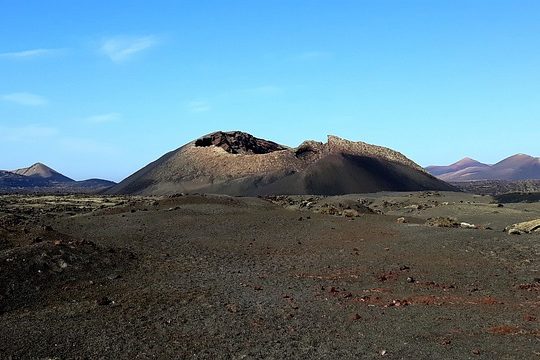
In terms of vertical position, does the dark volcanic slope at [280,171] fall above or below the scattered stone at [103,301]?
above

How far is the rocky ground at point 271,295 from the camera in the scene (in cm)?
907

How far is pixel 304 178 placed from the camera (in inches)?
2655

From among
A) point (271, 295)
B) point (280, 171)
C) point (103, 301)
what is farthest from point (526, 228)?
point (280, 171)

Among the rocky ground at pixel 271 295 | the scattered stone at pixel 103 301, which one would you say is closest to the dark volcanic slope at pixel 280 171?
the rocky ground at pixel 271 295

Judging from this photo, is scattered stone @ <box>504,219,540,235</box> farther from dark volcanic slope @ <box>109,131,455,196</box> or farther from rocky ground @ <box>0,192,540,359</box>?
dark volcanic slope @ <box>109,131,455,196</box>

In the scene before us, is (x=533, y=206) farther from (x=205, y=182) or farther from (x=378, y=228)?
(x=205, y=182)

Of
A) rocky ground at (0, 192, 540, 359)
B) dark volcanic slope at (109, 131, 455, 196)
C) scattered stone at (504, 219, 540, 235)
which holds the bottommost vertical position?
rocky ground at (0, 192, 540, 359)

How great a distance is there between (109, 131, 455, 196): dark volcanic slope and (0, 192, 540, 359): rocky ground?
4249 cm

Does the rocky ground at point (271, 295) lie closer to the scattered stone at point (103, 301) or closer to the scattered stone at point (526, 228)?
the scattered stone at point (103, 301)

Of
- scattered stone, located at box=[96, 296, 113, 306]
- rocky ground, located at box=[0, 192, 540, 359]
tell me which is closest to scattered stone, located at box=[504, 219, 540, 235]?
rocky ground, located at box=[0, 192, 540, 359]

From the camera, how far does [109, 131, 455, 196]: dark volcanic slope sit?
66.5 meters

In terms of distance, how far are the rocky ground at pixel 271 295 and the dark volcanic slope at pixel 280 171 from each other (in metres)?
42.5

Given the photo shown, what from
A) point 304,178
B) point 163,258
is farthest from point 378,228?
point 304,178

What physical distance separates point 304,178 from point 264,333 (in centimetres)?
5787
